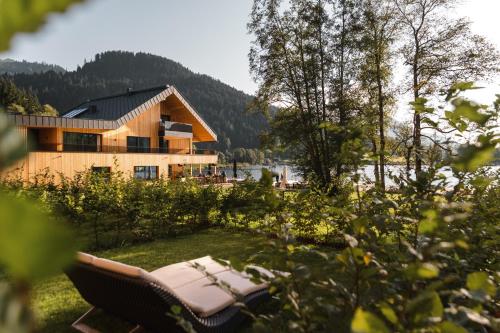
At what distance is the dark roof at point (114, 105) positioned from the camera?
89.5 ft

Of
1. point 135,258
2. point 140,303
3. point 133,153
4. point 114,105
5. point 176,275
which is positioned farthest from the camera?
point 114,105

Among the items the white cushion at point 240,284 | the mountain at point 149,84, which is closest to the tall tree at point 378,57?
the white cushion at point 240,284

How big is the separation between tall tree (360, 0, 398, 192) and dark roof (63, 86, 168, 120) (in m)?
16.5

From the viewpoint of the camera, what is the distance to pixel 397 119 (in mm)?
19500

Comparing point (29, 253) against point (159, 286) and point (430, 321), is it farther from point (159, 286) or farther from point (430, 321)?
point (159, 286)

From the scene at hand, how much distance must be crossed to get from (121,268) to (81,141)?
22952 mm

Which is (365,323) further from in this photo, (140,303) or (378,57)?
(378,57)

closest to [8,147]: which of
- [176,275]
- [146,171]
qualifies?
[176,275]

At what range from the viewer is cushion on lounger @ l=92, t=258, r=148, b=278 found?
3.72 meters

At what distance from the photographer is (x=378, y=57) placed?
18.4 meters

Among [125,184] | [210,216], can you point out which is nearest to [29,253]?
[125,184]

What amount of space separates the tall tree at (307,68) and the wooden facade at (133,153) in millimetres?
6823

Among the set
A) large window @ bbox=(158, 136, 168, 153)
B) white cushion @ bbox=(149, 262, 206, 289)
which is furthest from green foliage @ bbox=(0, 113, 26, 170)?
large window @ bbox=(158, 136, 168, 153)

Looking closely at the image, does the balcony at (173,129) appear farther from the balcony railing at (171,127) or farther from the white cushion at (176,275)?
the white cushion at (176,275)
